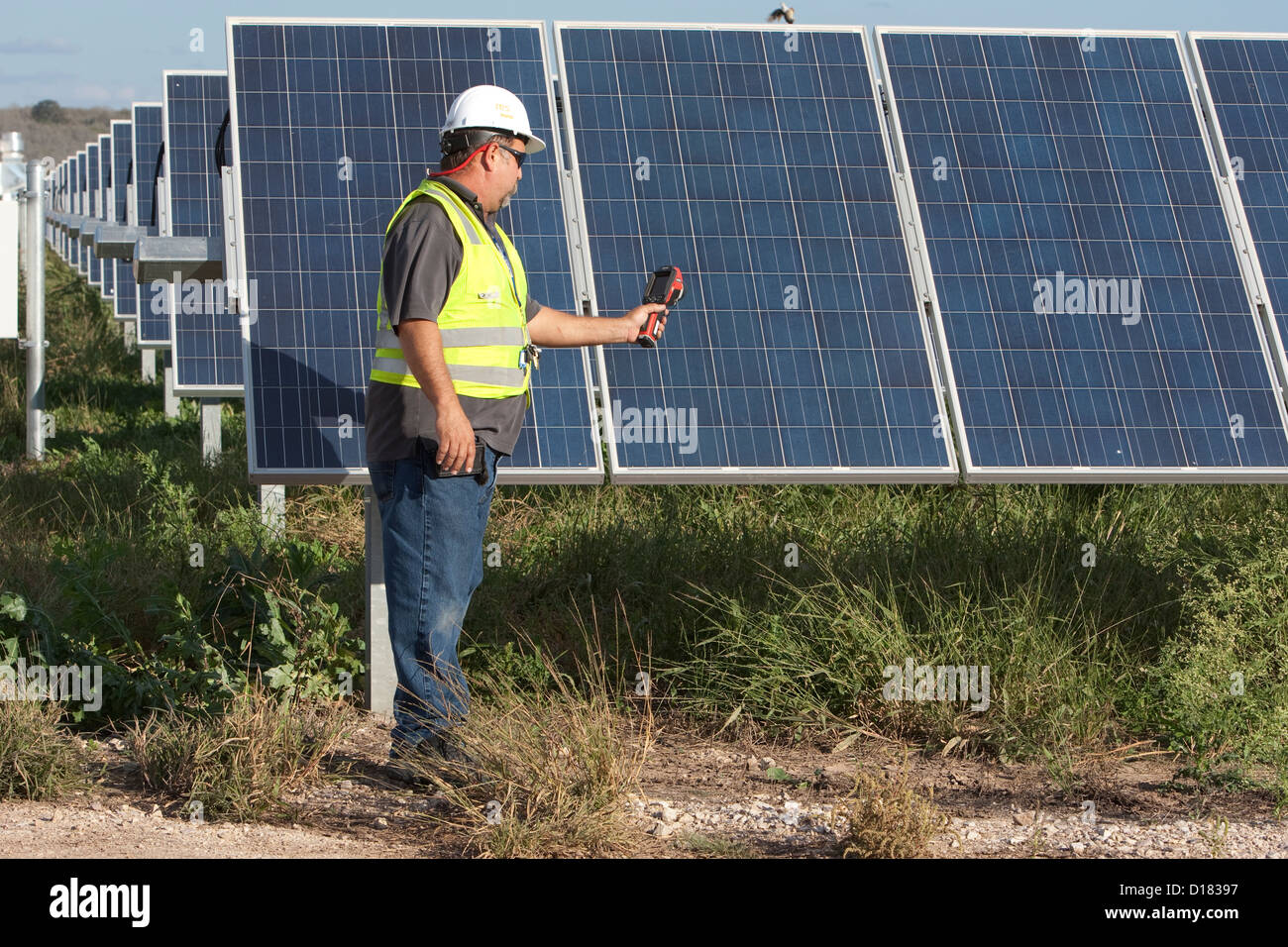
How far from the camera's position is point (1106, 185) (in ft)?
23.7

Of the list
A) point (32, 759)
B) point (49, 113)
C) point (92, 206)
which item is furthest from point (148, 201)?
point (49, 113)

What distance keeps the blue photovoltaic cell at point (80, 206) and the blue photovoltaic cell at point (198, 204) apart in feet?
42.7

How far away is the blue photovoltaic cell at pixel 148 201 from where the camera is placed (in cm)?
1366

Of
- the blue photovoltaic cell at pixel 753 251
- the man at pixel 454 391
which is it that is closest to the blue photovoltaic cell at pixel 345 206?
the blue photovoltaic cell at pixel 753 251

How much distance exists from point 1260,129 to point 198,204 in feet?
29.7

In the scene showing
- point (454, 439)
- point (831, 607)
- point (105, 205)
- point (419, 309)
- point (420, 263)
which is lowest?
point (831, 607)

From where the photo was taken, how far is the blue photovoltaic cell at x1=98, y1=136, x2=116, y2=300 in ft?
64.8

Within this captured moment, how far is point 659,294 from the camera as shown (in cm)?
600

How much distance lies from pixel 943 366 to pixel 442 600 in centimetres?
253

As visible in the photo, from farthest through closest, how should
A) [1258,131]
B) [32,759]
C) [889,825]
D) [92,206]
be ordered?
[92,206]
[1258,131]
[32,759]
[889,825]

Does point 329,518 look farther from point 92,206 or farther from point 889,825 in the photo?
point 92,206

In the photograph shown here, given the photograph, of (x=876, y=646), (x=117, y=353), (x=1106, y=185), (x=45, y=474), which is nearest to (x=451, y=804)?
(x=876, y=646)

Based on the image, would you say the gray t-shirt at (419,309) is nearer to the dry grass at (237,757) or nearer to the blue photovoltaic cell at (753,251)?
the blue photovoltaic cell at (753,251)

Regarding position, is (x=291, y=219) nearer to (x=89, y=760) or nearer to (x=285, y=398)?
(x=285, y=398)
